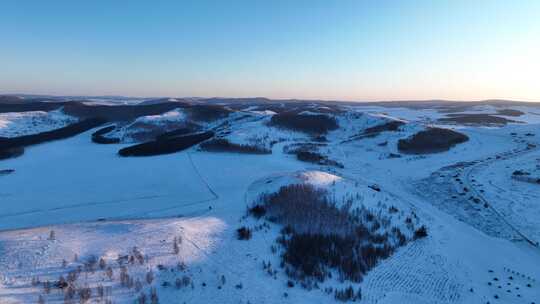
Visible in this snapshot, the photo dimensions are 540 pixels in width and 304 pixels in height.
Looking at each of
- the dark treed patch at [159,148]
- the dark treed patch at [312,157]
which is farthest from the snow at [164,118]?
the dark treed patch at [312,157]

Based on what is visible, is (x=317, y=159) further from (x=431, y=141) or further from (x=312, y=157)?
(x=431, y=141)

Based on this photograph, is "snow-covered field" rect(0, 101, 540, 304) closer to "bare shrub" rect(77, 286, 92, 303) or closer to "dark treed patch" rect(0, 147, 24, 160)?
"bare shrub" rect(77, 286, 92, 303)

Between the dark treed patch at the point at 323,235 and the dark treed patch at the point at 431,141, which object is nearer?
A: the dark treed patch at the point at 323,235

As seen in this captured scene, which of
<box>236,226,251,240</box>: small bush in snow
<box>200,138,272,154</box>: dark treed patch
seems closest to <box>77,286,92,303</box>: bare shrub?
<box>236,226,251,240</box>: small bush in snow

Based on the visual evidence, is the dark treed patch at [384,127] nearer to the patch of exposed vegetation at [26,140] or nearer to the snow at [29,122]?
the patch of exposed vegetation at [26,140]

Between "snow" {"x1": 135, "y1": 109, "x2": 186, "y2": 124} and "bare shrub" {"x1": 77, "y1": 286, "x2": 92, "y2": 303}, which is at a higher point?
"snow" {"x1": 135, "y1": 109, "x2": 186, "y2": 124}

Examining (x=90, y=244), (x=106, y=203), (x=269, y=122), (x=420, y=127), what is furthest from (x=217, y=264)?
(x=269, y=122)
